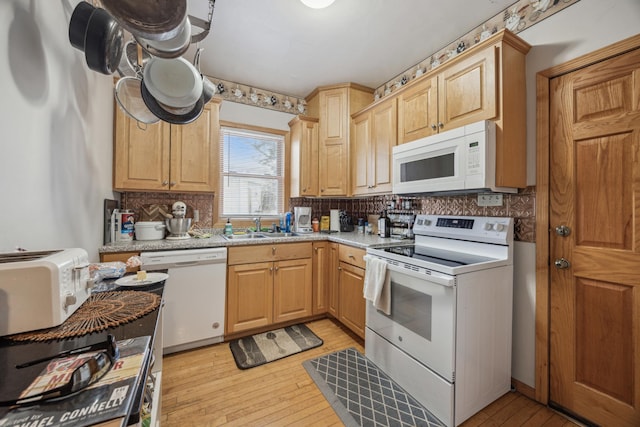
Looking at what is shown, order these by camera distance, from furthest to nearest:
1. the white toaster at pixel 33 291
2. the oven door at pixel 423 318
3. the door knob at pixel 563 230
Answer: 1. the door knob at pixel 563 230
2. the oven door at pixel 423 318
3. the white toaster at pixel 33 291

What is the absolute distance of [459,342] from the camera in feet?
4.68

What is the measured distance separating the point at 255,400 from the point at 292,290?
1.02m

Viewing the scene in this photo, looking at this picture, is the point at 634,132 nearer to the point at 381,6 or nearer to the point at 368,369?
the point at 381,6

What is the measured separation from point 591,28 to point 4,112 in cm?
275

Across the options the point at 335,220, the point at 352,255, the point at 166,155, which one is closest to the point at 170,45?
the point at 166,155

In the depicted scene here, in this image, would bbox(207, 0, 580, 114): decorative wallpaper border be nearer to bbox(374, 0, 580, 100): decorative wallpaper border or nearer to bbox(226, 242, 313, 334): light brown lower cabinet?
bbox(374, 0, 580, 100): decorative wallpaper border

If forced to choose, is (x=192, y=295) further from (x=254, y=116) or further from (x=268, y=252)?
(x=254, y=116)

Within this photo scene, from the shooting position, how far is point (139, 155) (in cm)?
221

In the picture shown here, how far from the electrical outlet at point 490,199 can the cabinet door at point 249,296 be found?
1846 mm

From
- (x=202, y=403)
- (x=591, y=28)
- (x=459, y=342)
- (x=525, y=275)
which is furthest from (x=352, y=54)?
(x=202, y=403)

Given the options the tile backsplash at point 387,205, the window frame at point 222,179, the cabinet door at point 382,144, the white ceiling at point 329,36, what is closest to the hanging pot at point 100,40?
the white ceiling at point 329,36

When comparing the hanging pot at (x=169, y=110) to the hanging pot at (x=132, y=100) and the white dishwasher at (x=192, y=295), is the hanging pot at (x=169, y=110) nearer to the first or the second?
the hanging pot at (x=132, y=100)

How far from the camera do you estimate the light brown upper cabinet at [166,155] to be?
2143 mm

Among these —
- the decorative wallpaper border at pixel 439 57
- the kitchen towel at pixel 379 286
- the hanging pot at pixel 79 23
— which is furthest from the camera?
the kitchen towel at pixel 379 286
